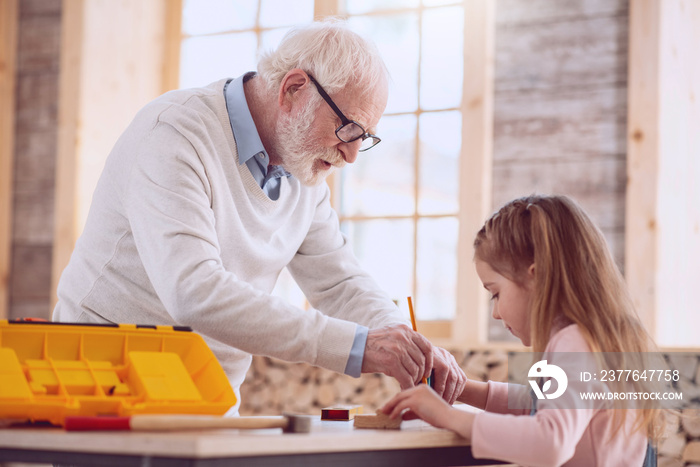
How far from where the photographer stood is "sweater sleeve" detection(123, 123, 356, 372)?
1.47 meters

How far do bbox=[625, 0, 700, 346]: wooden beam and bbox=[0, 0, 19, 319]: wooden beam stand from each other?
10.2 ft

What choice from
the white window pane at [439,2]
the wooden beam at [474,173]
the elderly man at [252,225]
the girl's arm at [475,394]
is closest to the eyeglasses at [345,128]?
the elderly man at [252,225]

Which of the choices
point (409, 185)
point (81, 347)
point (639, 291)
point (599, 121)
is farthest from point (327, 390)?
point (81, 347)

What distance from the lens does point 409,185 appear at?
12.7ft

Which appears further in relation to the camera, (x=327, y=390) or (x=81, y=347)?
(x=327, y=390)

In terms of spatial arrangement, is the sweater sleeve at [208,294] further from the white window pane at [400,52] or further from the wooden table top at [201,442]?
the white window pane at [400,52]

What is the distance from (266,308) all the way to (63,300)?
25.9 inches

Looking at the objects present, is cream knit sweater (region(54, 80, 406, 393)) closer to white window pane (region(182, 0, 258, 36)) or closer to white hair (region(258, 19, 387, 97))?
white hair (region(258, 19, 387, 97))

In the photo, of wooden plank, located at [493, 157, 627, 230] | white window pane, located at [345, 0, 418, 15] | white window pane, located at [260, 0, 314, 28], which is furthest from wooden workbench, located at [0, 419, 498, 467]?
white window pane, located at [260, 0, 314, 28]

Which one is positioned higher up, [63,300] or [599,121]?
[599,121]

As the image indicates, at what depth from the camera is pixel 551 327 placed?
5.07 ft

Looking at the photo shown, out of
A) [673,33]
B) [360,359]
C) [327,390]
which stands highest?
[673,33]

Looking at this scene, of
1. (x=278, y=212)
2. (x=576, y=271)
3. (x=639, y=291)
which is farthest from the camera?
(x=639, y=291)

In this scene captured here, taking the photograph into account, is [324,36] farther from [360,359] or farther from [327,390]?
[327,390]
